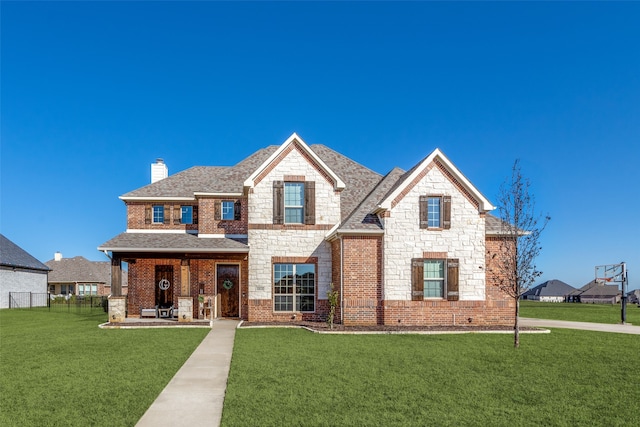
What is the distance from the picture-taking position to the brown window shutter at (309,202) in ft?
71.2

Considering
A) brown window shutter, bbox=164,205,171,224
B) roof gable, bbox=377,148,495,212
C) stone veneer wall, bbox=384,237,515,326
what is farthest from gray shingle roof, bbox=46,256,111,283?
roof gable, bbox=377,148,495,212

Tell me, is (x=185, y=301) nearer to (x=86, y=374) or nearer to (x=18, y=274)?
(x=86, y=374)

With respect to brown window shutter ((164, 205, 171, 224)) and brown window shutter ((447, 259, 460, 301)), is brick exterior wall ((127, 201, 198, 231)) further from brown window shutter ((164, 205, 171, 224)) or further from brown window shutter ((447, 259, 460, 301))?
brown window shutter ((447, 259, 460, 301))

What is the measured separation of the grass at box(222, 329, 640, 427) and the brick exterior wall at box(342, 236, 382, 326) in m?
4.37

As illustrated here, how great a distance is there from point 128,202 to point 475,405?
2126 centimetres

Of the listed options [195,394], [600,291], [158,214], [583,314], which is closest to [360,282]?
[158,214]

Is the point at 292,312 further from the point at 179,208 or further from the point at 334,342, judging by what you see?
the point at 179,208

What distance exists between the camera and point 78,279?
60812mm

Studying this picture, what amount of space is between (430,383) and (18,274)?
42.6 m

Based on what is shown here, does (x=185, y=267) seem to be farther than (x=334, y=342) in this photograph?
Yes

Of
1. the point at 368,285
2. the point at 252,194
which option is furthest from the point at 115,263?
the point at 368,285

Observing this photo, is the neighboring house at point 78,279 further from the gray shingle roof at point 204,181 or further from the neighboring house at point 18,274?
the gray shingle roof at point 204,181

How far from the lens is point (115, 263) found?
847 inches

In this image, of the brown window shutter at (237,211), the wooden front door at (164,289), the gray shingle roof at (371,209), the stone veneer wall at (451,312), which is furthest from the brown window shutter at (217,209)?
the stone veneer wall at (451,312)
